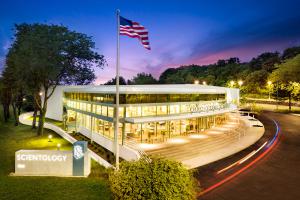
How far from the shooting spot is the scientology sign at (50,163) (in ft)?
52.4

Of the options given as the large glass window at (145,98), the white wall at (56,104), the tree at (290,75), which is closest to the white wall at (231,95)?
the large glass window at (145,98)

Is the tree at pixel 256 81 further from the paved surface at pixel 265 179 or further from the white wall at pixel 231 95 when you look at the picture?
the paved surface at pixel 265 179

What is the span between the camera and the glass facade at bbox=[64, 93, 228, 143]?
75.5 feet

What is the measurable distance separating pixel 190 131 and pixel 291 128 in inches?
696

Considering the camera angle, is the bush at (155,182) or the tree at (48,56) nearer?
the bush at (155,182)

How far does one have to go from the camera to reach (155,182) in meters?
8.05

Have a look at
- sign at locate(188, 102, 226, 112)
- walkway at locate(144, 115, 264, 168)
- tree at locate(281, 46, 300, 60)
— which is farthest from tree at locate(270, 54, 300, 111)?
sign at locate(188, 102, 226, 112)

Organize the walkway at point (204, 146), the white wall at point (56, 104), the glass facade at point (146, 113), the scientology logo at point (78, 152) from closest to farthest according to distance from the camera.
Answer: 1. the scientology logo at point (78, 152)
2. the walkway at point (204, 146)
3. the glass facade at point (146, 113)
4. the white wall at point (56, 104)

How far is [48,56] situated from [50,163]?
18.3 metres

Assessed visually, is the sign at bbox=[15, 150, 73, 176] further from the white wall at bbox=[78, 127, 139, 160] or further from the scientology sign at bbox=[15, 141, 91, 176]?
the white wall at bbox=[78, 127, 139, 160]

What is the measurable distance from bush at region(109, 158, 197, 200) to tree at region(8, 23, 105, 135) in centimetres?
2541

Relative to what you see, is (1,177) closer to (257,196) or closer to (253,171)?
(257,196)

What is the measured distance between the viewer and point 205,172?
16578 mm

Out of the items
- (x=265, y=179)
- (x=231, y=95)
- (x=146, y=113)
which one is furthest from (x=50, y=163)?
(x=231, y=95)
